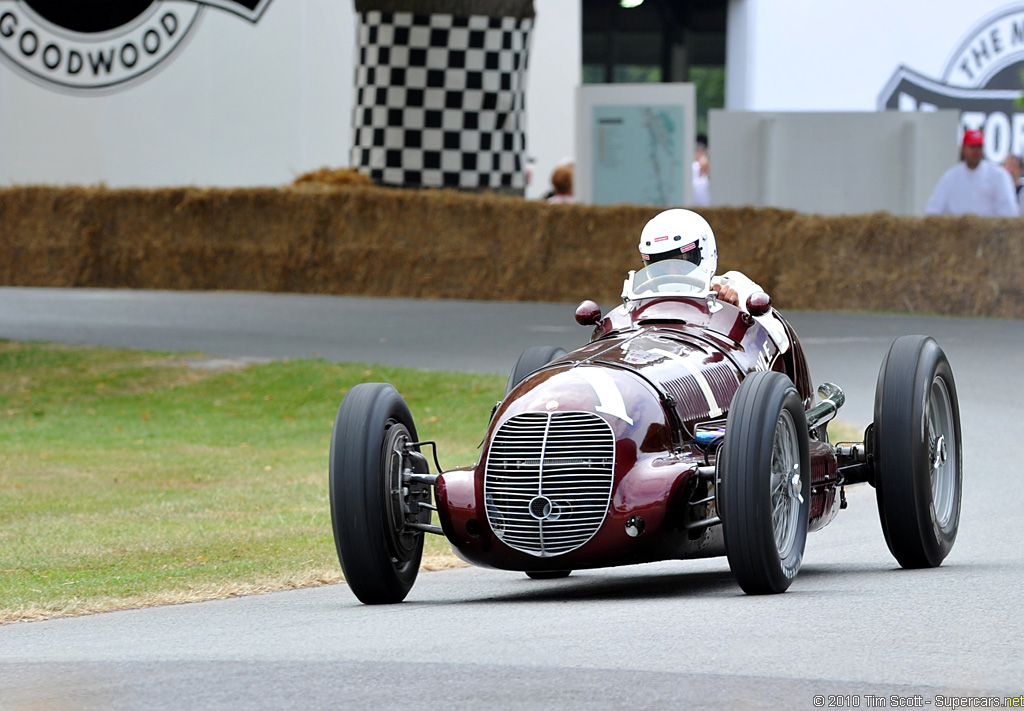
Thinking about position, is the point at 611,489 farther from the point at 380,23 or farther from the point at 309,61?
the point at 309,61

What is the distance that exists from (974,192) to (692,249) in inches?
482

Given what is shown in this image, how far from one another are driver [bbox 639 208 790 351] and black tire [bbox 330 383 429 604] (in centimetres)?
149

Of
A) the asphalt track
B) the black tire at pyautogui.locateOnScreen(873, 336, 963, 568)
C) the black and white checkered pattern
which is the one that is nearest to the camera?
the asphalt track

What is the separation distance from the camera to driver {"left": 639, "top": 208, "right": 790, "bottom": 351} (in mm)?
6680

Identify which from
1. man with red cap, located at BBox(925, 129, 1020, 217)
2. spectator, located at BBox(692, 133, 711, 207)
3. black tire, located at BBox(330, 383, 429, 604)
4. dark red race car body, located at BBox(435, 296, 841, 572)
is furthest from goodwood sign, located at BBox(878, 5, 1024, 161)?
black tire, located at BBox(330, 383, 429, 604)

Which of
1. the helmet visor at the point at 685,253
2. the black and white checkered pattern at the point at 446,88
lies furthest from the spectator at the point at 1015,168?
the helmet visor at the point at 685,253

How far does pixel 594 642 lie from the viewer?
14.9 feet

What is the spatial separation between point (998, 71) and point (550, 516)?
23.1m

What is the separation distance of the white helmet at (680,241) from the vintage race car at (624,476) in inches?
22.7

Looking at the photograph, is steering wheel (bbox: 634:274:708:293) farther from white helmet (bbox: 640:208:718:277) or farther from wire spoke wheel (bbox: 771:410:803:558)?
wire spoke wheel (bbox: 771:410:803:558)

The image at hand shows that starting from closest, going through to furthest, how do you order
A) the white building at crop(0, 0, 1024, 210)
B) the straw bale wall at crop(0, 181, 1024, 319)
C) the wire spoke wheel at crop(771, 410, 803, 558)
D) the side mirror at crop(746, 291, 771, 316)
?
1. the wire spoke wheel at crop(771, 410, 803, 558)
2. the side mirror at crop(746, 291, 771, 316)
3. the straw bale wall at crop(0, 181, 1024, 319)
4. the white building at crop(0, 0, 1024, 210)

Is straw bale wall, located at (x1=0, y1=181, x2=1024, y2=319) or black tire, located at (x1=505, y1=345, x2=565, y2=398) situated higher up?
black tire, located at (x1=505, y1=345, x2=565, y2=398)

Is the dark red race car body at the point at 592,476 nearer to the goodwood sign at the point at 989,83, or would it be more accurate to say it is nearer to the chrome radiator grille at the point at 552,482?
the chrome radiator grille at the point at 552,482

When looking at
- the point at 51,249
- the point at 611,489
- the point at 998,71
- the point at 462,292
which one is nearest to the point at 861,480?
the point at 611,489
